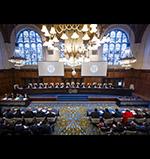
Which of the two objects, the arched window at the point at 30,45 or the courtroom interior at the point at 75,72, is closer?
the courtroom interior at the point at 75,72

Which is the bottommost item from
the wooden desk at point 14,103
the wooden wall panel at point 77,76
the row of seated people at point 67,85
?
the wooden desk at point 14,103

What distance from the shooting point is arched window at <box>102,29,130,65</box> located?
1608 cm

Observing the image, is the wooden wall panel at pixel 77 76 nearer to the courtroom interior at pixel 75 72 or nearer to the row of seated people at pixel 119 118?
the courtroom interior at pixel 75 72

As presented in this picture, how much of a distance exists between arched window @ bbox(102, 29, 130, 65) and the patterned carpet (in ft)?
19.0

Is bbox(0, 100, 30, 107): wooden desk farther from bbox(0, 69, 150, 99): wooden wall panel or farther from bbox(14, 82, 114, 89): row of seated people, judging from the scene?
bbox(0, 69, 150, 99): wooden wall panel

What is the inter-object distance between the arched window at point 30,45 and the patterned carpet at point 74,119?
5812mm

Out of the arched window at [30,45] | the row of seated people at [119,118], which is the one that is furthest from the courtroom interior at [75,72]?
the row of seated people at [119,118]

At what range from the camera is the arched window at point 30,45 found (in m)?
16.0

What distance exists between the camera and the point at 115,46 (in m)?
16.4

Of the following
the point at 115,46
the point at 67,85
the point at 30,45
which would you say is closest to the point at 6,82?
the point at 30,45

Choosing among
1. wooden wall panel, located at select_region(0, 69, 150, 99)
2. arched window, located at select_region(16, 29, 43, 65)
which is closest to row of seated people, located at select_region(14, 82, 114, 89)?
wooden wall panel, located at select_region(0, 69, 150, 99)

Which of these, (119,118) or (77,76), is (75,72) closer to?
(77,76)
